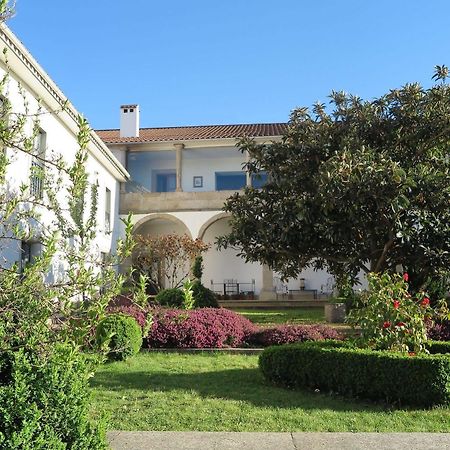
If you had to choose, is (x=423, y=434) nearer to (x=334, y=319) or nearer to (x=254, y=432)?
(x=254, y=432)

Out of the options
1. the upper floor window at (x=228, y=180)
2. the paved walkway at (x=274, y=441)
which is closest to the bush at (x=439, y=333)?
the paved walkway at (x=274, y=441)

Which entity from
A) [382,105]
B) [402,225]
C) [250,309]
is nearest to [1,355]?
[402,225]

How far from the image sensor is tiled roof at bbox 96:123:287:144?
24.5 metres

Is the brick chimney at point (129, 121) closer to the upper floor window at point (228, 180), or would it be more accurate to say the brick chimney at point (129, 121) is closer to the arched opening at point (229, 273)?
the upper floor window at point (228, 180)

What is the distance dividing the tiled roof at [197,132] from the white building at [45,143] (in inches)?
111

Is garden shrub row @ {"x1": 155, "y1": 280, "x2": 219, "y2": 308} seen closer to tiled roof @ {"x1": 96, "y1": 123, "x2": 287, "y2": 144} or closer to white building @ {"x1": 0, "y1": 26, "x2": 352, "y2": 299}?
white building @ {"x1": 0, "y1": 26, "x2": 352, "y2": 299}

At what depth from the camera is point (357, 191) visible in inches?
381

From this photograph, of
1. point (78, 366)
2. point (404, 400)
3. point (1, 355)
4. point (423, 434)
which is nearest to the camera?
point (1, 355)

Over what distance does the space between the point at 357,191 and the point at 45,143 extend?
8944mm

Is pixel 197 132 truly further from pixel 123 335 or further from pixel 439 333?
pixel 123 335

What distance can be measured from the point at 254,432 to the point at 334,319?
10.2 metres

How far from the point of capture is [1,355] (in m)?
2.98

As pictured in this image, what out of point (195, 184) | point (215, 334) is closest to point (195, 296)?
point (215, 334)

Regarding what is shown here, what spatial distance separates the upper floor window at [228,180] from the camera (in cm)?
2678
